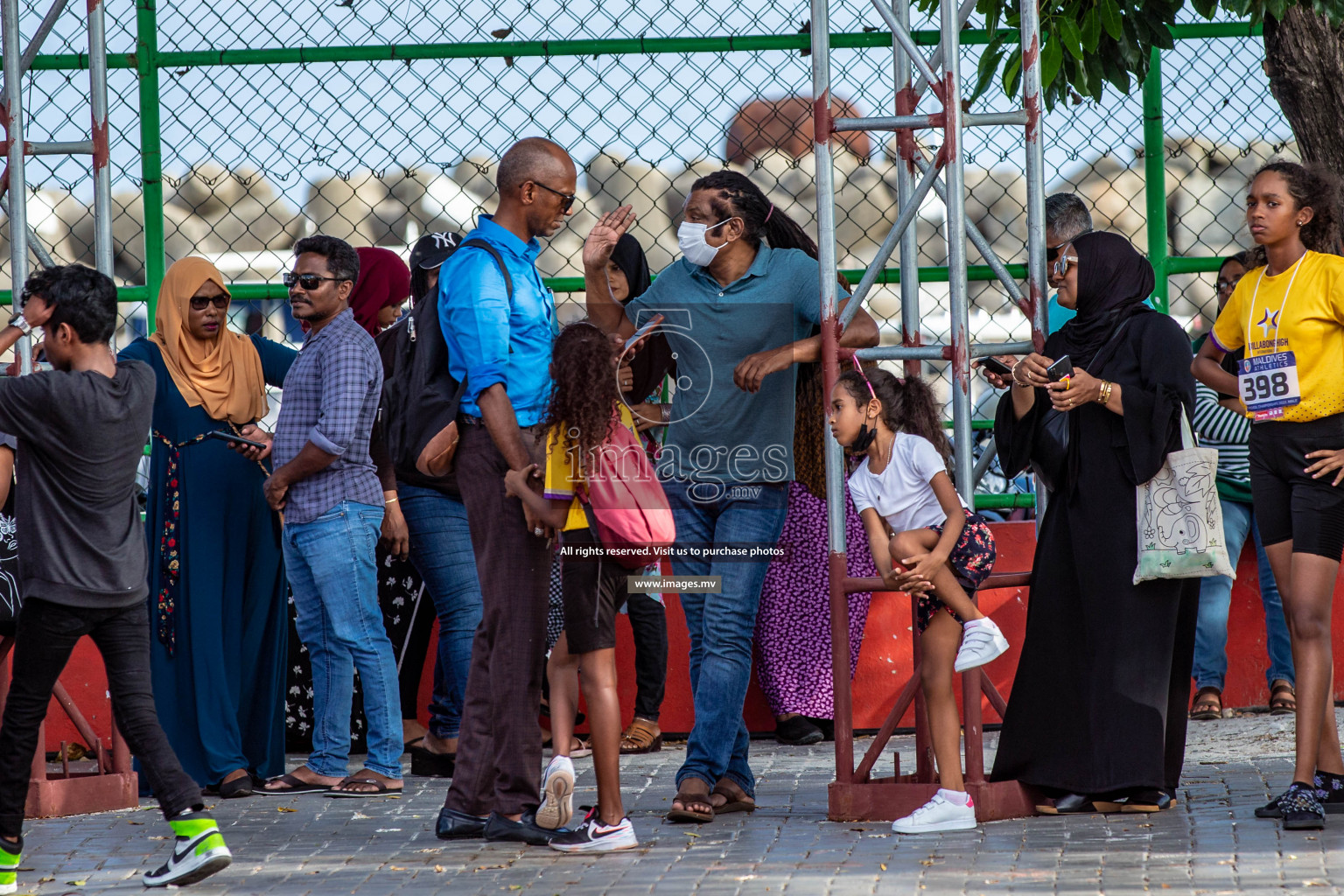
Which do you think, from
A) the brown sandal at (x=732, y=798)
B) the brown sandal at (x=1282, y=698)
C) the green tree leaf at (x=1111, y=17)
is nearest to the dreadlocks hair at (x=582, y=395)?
the brown sandal at (x=732, y=798)

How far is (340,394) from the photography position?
562 centimetres

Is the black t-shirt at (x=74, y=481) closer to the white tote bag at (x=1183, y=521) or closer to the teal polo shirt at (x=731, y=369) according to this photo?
the teal polo shirt at (x=731, y=369)

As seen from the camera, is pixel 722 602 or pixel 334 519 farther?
pixel 334 519

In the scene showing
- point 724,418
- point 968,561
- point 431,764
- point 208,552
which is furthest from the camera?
point 431,764

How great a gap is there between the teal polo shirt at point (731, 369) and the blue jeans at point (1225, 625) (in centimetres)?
246

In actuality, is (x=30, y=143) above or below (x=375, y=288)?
above

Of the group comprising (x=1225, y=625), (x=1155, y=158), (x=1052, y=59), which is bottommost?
(x=1225, y=625)

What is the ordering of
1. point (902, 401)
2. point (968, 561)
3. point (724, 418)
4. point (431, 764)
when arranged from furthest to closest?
point (431, 764) < point (724, 418) < point (902, 401) < point (968, 561)

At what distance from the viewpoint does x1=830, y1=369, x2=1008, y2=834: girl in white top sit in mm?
4629

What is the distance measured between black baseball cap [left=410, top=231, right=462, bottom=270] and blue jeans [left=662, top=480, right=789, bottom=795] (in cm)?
150

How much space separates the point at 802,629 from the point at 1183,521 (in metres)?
2.18

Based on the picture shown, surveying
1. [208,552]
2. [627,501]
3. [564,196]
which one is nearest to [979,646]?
[627,501]

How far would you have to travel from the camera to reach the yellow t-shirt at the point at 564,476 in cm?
449

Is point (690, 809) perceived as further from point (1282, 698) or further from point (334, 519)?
point (1282, 698)
